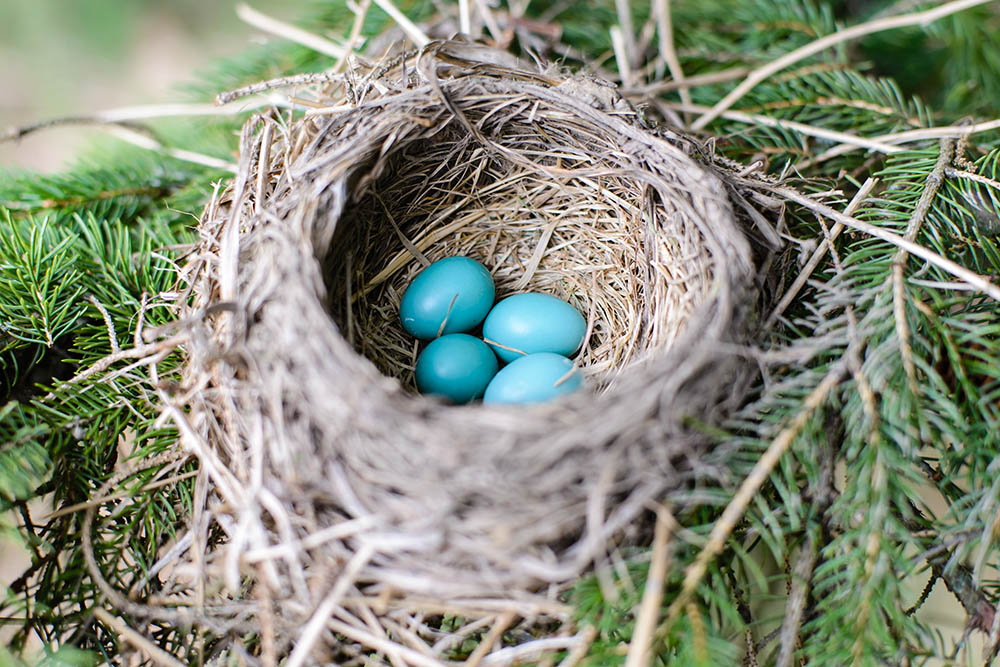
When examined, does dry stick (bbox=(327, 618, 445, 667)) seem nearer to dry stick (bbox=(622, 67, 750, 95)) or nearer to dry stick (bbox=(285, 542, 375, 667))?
dry stick (bbox=(285, 542, 375, 667))

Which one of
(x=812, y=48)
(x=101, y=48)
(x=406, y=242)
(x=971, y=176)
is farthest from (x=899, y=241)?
(x=101, y=48)

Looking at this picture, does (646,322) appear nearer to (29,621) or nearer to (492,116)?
(492,116)

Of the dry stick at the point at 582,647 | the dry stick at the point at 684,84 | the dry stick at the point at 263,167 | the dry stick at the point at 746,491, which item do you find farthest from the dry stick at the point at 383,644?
the dry stick at the point at 684,84

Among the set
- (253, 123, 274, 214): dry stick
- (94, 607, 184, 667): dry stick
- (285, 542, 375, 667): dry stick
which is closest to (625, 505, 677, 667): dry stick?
(285, 542, 375, 667): dry stick

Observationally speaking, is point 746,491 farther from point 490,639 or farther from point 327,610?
point 327,610

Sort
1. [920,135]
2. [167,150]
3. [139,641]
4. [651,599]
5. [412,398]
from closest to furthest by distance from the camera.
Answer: [651,599] → [139,641] → [412,398] → [920,135] → [167,150]

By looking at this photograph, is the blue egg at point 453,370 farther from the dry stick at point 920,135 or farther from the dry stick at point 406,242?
the dry stick at point 920,135

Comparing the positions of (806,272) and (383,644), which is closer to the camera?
(383,644)
